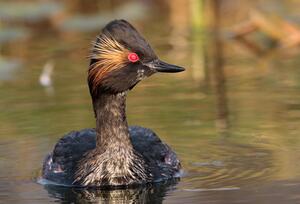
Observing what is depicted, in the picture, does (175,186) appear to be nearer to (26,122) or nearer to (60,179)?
(60,179)

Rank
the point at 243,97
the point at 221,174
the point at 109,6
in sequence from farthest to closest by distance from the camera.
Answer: the point at 109,6 → the point at 243,97 → the point at 221,174

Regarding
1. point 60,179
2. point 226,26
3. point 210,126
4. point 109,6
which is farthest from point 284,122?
point 109,6

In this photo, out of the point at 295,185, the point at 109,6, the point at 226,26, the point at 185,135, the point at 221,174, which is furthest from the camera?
the point at 109,6

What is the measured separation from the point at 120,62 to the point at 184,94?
3376mm

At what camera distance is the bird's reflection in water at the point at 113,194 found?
8641 millimetres

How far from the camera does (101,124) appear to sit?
30.9ft

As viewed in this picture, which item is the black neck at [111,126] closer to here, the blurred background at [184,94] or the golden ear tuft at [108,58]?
the golden ear tuft at [108,58]

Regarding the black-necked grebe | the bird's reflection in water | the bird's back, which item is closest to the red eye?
the black-necked grebe

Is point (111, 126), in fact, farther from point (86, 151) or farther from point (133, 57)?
point (133, 57)

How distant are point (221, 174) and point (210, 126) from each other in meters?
1.77

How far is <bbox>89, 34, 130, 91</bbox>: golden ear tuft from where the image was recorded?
9.17 meters

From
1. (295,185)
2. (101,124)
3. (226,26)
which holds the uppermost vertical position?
(226,26)

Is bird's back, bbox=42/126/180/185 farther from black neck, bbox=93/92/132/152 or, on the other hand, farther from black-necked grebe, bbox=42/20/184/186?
black neck, bbox=93/92/132/152

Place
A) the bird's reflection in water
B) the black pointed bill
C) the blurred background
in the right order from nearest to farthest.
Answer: the bird's reflection in water < the blurred background < the black pointed bill
